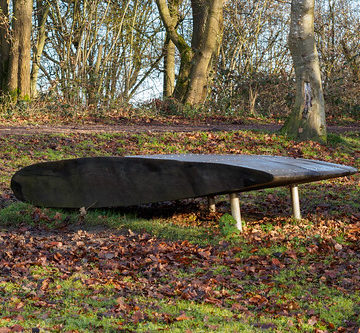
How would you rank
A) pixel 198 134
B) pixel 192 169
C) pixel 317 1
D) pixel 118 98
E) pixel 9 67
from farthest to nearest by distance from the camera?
pixel 317 1
pixel 118 98
pixel 9 67
pixel 198 134
pixel 192 169

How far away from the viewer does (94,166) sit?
23.1ft

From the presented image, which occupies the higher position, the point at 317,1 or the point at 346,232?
the point at 317,1

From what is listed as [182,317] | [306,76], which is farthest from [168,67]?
[182,317]

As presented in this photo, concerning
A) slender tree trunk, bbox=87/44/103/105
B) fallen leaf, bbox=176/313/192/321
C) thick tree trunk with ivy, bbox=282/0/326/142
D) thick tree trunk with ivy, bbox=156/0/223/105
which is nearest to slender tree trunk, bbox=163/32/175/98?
thick tree trunk with ivy, bbox=156/0/223/105

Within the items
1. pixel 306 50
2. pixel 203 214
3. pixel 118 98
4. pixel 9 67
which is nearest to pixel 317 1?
pixel 118 98

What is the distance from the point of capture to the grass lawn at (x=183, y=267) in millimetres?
4031

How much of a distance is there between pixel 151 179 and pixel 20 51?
1120cm

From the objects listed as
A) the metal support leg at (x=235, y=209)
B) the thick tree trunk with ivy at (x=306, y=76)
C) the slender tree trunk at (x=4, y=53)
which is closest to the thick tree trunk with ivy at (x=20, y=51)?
the slender tree trunk at (x=4, y=53)

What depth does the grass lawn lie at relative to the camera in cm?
403

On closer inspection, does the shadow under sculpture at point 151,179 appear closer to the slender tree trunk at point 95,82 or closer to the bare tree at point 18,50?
the bare tree at point 18,50

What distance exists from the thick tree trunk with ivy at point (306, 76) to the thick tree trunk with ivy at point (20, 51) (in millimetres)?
8078

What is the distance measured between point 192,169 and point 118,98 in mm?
12700

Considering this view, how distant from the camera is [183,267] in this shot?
5324 mm

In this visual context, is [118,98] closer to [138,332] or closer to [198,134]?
[198,134]
